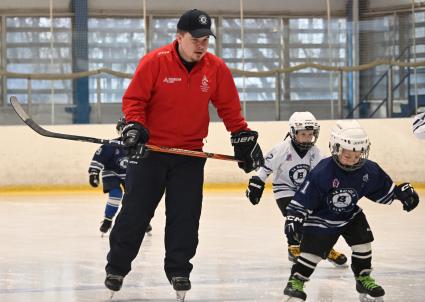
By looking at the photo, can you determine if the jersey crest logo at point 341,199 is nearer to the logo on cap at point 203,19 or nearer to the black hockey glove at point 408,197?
the black hockey glove at point 408,197

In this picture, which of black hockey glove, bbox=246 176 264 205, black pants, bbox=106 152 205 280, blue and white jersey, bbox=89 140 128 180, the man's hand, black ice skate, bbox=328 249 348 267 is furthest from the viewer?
blue and white jersey, bbox=89 140 128 180

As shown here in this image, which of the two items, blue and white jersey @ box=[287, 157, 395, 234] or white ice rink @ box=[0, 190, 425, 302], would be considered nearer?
blue and white jersey @ box=[287, 157, 395, 234]

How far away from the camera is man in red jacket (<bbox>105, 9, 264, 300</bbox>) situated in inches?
168

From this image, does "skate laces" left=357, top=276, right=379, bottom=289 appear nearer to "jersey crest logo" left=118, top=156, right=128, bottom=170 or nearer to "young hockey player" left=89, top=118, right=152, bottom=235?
"young hockey player" left=89, top=118, right=152, bottom=235

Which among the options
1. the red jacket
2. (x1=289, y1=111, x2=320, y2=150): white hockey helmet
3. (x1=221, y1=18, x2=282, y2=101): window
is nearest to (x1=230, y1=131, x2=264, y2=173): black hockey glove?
the red jacket

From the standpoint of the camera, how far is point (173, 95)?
4.28 metres

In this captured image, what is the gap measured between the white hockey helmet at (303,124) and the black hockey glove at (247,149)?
38.4 inches

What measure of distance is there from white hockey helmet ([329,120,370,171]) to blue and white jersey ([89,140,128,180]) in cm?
309

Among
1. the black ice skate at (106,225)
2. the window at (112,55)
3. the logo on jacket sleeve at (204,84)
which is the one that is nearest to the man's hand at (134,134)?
the logo on jacket sleeve at (204,84)

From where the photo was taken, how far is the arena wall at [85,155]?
34.6 feet

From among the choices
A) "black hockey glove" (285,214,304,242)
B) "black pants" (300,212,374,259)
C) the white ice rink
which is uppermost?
"black hockey glove" (285,214,304,242)

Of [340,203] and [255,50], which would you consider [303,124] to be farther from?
[255,50]

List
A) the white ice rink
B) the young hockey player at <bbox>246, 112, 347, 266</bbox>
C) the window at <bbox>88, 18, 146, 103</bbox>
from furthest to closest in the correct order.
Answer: the window at <bbox>88, 18, 146, 103</bbox>, the young hockey player at <bbox>246, 112, 347, 266</bbox>, the white ice rink

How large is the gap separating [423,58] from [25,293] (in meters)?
7.23
